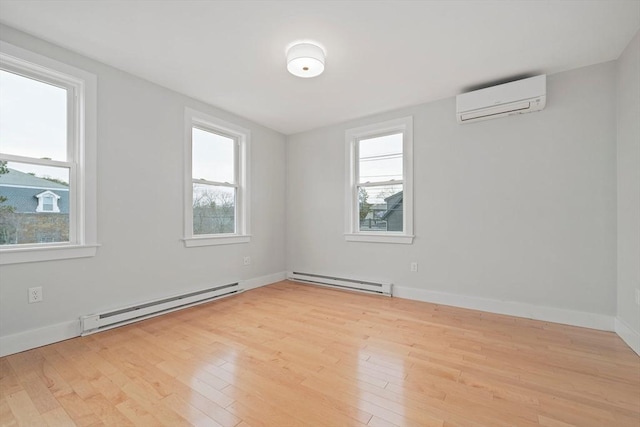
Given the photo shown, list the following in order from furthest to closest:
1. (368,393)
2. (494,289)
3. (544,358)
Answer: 1. (494,289)
2. (544,358)
3. (368,393)

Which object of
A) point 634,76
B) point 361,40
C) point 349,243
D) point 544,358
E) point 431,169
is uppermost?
point 361,40

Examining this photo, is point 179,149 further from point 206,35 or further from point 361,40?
point 361,40

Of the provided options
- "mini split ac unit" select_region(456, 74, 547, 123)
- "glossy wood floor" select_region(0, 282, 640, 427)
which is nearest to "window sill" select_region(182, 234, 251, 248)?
"glossy wood floor" select_region(0, 282, 640, 427)

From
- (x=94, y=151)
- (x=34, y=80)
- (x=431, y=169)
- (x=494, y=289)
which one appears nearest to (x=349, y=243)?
(x=431, y=169)

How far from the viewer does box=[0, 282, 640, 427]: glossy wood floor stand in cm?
148

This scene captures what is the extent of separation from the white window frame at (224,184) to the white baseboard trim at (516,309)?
235 centimetres

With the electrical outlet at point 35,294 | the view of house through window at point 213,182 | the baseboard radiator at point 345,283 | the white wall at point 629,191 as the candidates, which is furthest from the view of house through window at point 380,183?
the electrical outlet at point 35,294

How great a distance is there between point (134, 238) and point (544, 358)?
3734 mm

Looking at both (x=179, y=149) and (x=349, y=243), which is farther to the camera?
(x=349, y=243)

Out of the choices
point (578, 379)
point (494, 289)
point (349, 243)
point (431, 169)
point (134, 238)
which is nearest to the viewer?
point (578, 379)

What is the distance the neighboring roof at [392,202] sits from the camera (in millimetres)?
3853

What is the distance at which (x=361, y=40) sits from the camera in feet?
7.60

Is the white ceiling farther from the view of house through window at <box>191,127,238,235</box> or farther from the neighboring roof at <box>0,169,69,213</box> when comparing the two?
the neighboring roof at <box>0,169,69,213</box>

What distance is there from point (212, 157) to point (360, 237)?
7.65ft
